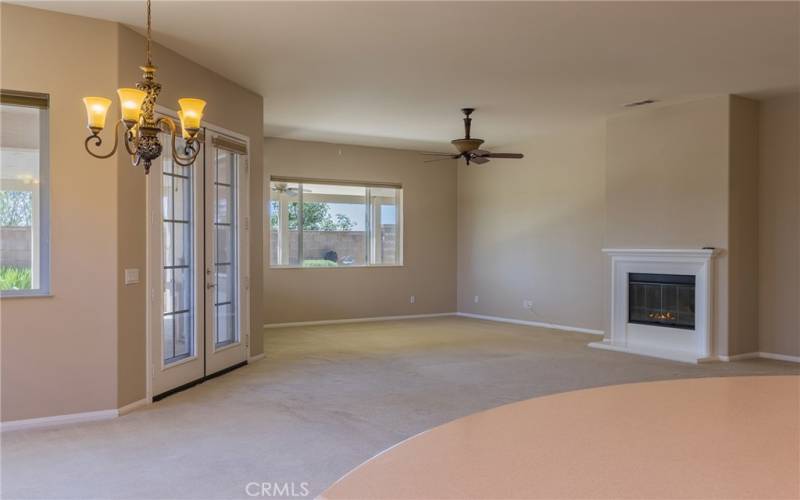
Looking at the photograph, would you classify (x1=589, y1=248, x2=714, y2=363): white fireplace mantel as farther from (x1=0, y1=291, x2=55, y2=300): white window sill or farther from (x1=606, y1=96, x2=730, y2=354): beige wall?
(x1=0, y1=291, x2=55, y2=300): white window sill

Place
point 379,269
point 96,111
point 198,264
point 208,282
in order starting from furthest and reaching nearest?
1. point 379,269
2. point 208,282
3. point 198,264
4. point 96,111

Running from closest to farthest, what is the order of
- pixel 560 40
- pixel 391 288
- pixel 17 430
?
pixel 17 430, pixel 560 40, pixel 391 288

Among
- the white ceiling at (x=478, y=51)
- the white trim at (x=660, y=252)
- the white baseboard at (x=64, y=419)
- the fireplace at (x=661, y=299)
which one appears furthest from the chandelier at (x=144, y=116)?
the fireplace at (x=661, y=299)

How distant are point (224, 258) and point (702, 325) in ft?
16.6

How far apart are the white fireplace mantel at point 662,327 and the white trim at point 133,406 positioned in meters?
5.06

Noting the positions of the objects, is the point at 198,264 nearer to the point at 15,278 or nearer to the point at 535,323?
the point at 15,278

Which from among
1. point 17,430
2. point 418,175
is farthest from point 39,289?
point 418,175

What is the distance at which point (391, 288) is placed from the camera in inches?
404

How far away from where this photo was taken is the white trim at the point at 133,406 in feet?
14.7

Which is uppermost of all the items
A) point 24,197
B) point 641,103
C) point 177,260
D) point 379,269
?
point 641,103

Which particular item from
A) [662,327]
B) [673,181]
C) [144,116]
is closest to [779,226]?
[673,181]

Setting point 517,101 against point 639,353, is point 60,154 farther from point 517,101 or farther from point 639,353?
point 639,353

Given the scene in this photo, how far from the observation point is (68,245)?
171 inches

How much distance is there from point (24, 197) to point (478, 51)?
11.7 feet
